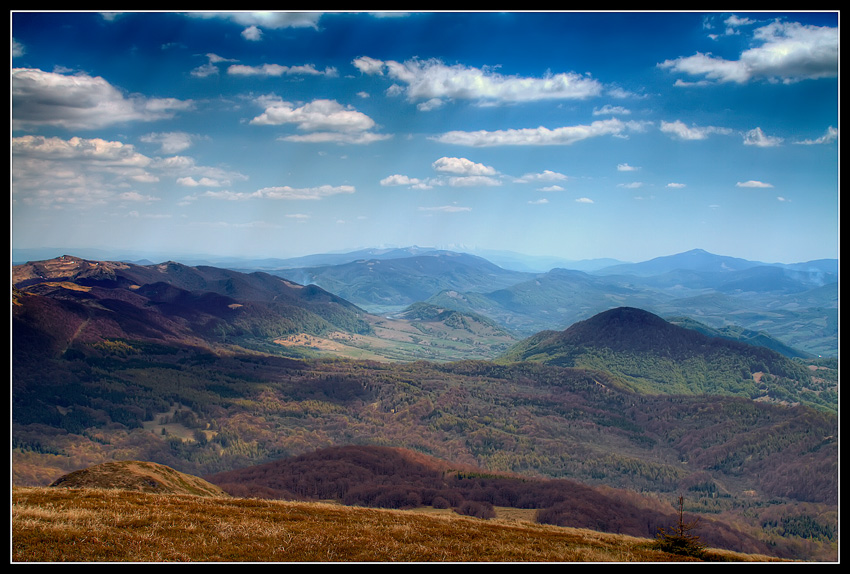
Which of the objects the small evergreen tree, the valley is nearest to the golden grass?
the small evergreen tree

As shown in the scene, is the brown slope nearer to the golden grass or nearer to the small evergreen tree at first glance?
the golden grass

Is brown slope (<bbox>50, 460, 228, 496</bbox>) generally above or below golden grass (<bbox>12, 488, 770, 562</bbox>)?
below

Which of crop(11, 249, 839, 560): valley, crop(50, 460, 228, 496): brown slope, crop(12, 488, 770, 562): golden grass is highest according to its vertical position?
crop(12, 488, 770, 562): golden grass

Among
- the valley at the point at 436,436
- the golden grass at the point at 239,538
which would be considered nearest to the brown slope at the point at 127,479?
the golden grass at the point at 239,538

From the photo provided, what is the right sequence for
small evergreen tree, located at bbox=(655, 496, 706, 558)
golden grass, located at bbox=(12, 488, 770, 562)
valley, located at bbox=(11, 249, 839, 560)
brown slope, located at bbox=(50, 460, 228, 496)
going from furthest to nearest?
valley, located at bbox=(11, 249, 839, 560) → brown slope, located at bbox=(50, 460, 228, 496) → small evergreen tree, located at bbox=(655, 496, 706, 558) → golden grass, located at bbox=(12, 488, 770, 562)

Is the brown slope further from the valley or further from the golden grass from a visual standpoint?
the valley

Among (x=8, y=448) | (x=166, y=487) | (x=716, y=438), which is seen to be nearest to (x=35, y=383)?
(x=166, y=487)

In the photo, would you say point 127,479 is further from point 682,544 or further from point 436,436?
point 436,436

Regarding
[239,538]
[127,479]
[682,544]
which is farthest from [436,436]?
[239,538]

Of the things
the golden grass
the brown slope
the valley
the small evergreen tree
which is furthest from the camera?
the valley

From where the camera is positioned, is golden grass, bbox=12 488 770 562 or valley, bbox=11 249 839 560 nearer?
golden grass, bbox=12 488 770 562
